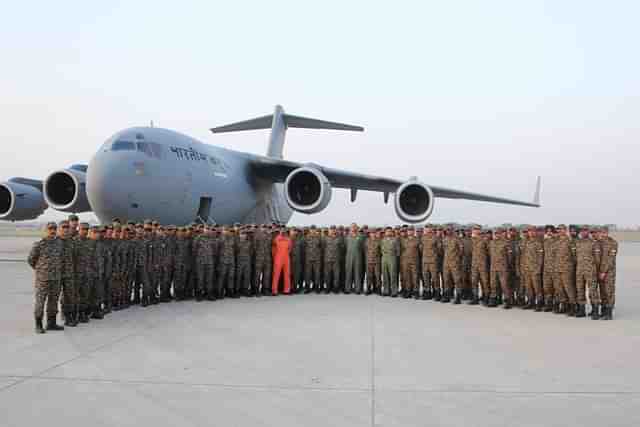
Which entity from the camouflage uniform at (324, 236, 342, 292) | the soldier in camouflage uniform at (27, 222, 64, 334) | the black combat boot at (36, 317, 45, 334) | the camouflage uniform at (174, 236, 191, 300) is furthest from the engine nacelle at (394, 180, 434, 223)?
the black combat boot at (36, 317, 45, 334)

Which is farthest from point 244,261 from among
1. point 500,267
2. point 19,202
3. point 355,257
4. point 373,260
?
point 19,202

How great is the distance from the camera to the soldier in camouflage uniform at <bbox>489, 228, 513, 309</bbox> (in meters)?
8.32

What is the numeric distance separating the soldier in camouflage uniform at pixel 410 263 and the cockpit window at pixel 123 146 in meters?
5.53

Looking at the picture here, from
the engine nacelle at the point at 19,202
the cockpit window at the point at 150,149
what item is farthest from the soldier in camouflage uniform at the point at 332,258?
the engine nacelle at the point at 19,202

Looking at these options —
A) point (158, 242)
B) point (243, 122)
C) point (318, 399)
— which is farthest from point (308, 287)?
point (243, 122)

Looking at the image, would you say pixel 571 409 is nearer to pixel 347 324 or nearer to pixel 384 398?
pixel 384 398

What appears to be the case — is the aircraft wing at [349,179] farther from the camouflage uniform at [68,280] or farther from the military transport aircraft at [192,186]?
the camouflage uniform at [68,280]

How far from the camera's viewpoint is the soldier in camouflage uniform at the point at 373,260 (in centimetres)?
984

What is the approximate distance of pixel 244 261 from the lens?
30.7 feet

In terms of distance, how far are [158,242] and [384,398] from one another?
5.64 meters

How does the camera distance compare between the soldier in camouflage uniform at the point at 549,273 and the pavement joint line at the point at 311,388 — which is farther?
the soldier in camouflage uniform at the point at 549,273

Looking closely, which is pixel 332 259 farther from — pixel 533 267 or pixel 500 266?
pixel 533 267

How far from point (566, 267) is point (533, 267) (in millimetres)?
507

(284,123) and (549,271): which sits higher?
(284,123)
